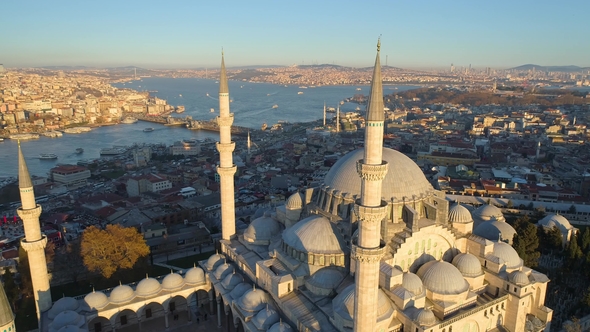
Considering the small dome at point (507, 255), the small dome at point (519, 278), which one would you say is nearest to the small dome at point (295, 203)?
the small dome at point (507, 255)

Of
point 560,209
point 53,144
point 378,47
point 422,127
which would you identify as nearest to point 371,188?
point 378,47

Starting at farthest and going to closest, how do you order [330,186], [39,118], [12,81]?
[12,81]
[39,118]
[330,186]

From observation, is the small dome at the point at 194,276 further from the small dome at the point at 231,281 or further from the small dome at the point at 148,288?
the small dome at the point at 231,281

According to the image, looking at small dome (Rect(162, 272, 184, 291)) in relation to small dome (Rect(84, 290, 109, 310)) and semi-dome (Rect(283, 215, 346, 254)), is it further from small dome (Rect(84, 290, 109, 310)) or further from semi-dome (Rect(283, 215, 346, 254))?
semi-dome (Rect(283, 215, 346, 254))

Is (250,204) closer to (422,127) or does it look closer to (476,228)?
(476,228)

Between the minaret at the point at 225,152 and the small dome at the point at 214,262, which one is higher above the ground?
the minaret at the point at 225,152

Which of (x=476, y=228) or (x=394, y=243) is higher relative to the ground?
(x=394, y=243)
